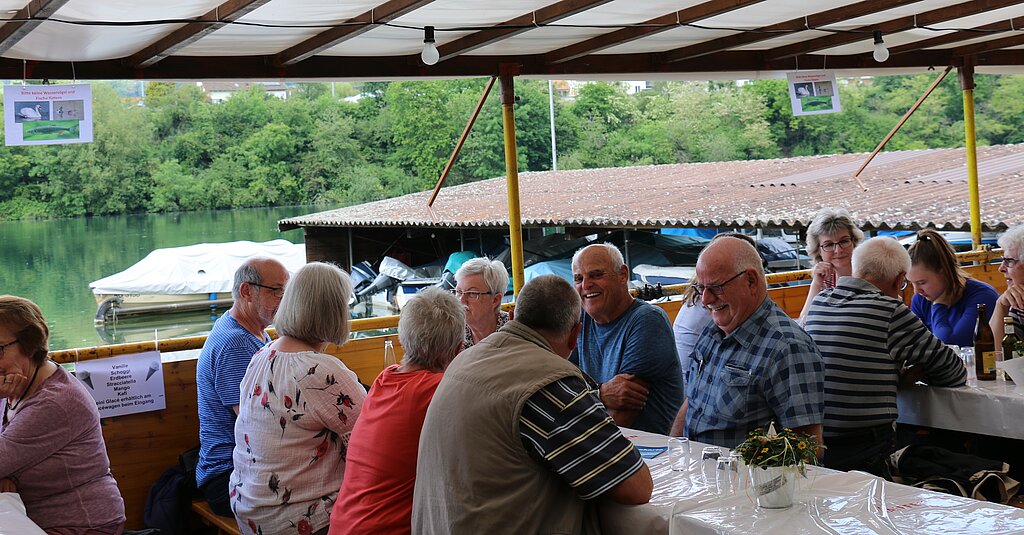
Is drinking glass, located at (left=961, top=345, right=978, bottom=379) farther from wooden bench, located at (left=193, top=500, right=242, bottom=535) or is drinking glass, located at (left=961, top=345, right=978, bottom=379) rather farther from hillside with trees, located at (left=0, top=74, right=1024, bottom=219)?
hillside with trees, located at (left=0, top=74, right=1024, bottom=219)

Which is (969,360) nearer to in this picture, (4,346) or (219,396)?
(219,396)

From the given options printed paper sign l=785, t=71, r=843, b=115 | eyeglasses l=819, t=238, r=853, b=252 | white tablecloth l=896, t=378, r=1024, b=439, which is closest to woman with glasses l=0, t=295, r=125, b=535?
white tablecloth l=896, t=378, r=1024, b=439

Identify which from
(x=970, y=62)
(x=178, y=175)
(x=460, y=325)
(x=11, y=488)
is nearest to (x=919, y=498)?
(x=460, y=325)

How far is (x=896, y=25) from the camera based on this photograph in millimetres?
5895

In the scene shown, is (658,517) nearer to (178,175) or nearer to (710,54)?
(710,54)

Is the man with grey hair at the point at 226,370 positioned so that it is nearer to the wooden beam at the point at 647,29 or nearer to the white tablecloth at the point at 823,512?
the white tablecloth at the point at 823,512

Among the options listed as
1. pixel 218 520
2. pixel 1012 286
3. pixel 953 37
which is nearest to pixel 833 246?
pixel 1012 286

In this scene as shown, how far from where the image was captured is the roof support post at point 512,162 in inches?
231

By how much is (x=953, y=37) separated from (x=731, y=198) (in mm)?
11503

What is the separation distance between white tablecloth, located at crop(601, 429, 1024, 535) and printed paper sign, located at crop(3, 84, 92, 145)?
10.6 feet

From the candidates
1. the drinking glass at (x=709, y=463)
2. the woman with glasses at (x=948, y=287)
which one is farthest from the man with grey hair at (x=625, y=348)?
the woman with glasses at (x=948, y=287)

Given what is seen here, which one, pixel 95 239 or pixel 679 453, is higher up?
pixel 95 239

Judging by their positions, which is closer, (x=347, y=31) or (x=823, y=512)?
(x=823, y=512)

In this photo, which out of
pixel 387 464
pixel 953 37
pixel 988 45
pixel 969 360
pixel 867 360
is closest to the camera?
pixel 387 464
